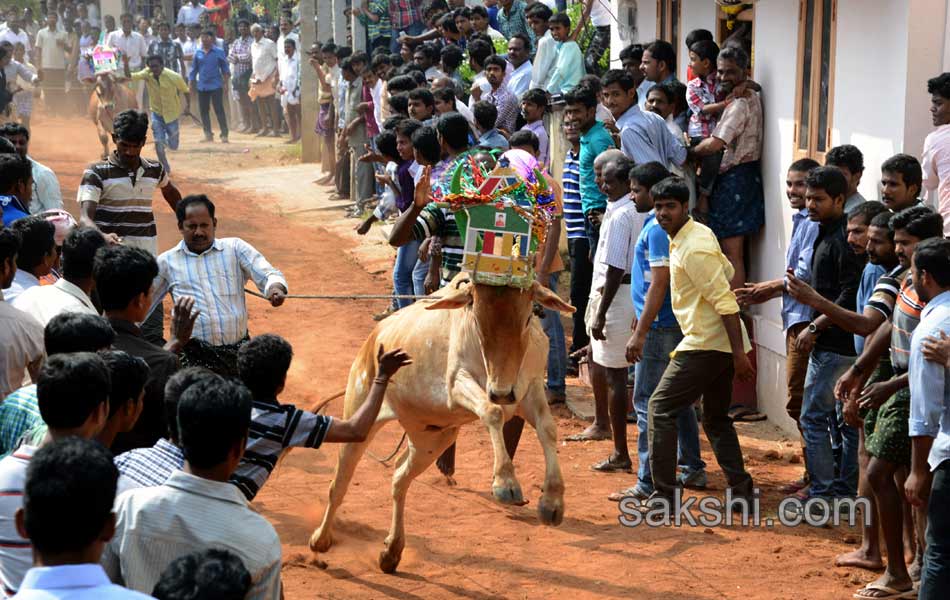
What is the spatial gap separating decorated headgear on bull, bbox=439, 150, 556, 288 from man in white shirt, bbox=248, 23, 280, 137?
76.8 feet

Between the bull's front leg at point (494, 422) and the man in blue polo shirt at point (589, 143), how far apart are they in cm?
373

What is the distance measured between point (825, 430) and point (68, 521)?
19.3 ft

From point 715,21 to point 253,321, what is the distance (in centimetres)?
626

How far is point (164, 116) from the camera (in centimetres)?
2444

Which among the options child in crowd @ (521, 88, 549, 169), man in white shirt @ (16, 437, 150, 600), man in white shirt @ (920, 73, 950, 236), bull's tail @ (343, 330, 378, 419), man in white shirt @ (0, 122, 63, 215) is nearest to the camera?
man in white shirt @ (16, 437, 150, 600)

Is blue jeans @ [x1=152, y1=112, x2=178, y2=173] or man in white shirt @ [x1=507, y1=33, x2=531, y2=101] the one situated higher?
man in white shirt @ [x1=507, y1=33, x2=531, y2=101]

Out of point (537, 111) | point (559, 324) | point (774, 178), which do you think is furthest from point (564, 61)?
point (559, 324)

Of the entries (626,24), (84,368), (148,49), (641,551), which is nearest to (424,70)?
(626,24)

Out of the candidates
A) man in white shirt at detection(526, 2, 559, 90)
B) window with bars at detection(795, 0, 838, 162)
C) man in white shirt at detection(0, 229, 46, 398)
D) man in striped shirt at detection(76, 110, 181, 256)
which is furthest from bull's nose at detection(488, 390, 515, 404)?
man in white shirt at detection(526, 2, 559, 90)

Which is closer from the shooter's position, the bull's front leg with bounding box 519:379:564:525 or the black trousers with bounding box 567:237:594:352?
the bull's front leg with bounding box 519:379:564:525

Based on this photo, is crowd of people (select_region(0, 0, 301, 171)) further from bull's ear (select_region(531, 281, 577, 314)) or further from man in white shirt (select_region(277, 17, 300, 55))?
bull's ear (select_region(531, 281, 577, 314))

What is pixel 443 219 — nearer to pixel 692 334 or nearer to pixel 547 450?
pixel 692 334

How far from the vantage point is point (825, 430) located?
7.89 meters

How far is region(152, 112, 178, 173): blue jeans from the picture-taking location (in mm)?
24000
